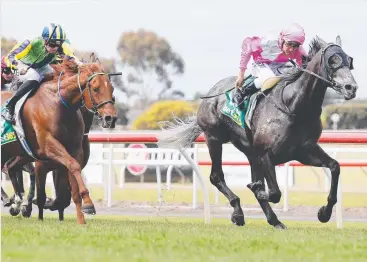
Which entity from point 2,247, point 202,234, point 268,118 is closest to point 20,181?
point 268,118

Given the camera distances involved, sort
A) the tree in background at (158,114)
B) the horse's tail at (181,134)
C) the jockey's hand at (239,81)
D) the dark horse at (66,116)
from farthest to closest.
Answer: the tree in background at (158,114), the horse's tail at (181,134), the jockey's hand at (239,81), the dark horse at (66,116)

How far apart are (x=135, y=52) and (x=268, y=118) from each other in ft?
238

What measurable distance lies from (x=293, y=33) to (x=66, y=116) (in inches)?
82.4

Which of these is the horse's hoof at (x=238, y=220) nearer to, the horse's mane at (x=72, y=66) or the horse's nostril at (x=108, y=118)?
the horse's nostril at (x=108, y=118)

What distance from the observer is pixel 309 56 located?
9094 mm

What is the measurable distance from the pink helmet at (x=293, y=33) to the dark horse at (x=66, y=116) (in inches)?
62.2

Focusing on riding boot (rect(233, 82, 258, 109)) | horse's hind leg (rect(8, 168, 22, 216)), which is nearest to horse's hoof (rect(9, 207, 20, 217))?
horse's hind leg (rect(8, 168, 22, 216))

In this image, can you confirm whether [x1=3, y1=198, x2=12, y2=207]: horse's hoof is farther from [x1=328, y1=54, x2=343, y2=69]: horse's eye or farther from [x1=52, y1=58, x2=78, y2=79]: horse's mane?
[x1=328, y1=54, x2=343, y2=69]: horse's eye

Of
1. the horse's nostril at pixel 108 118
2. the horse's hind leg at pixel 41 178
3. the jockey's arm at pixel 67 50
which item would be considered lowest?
the horse's hind leg at pixel 41 178

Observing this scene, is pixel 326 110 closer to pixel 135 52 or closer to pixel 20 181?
pixel 135 52

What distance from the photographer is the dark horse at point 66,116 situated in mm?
8836

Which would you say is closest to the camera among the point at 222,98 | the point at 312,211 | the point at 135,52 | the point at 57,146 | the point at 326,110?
the point at 57,146

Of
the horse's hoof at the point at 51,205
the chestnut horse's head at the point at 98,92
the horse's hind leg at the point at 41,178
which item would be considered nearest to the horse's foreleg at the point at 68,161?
the chestnut horse's head at the point at 98,92

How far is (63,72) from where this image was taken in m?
9.51
